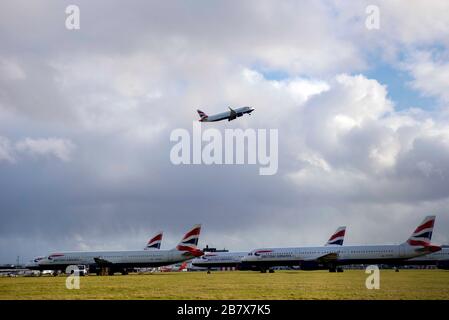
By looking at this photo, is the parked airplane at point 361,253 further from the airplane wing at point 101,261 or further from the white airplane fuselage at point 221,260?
the airplane wing at point 101,261

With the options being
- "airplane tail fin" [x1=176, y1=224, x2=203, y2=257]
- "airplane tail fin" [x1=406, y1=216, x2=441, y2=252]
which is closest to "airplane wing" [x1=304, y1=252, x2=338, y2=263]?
"airplane tail fin" [x1=406, y1=216, x2=441, y2=252]

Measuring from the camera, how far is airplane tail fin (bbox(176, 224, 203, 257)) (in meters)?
82.6

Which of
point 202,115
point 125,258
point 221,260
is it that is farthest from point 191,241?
point 221,260

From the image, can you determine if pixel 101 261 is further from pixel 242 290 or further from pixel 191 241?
pixel 242 290

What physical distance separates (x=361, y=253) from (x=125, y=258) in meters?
37.3

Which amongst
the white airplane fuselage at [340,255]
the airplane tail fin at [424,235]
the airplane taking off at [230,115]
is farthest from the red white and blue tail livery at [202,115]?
the airplane tail fin at [424,235]

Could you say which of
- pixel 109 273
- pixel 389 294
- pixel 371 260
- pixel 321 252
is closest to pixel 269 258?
pixel 321 252

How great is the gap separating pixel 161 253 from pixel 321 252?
83.5 feet

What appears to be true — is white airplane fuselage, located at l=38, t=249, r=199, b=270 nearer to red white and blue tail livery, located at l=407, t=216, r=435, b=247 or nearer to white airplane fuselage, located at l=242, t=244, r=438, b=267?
white airplane fuselage, located at l=242, t=244, r=438, b=267
